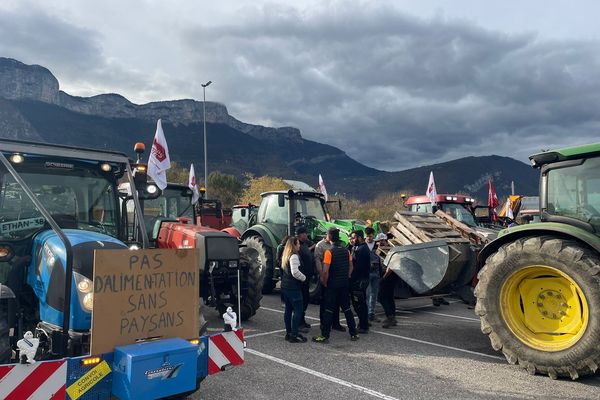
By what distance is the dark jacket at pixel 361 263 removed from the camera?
275 inches

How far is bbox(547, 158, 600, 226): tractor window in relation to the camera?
197 inches

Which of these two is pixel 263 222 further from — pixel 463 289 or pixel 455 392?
pixel 455 392

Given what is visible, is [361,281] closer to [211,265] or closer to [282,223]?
[211,265]

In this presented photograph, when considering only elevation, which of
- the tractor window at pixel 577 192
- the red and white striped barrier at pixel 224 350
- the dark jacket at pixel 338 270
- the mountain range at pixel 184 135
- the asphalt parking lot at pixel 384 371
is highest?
the mountain range at pixel 184 135

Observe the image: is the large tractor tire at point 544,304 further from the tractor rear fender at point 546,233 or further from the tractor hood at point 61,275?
the tractor hood at point 61,275

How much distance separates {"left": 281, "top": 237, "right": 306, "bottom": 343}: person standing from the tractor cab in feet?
7.50

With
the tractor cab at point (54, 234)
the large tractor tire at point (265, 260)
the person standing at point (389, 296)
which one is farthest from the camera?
the large tractor tire at point (265, 260)

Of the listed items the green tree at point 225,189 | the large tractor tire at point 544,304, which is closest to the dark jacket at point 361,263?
the large tractor tire at point 544,304

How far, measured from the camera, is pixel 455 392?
4.43 metres

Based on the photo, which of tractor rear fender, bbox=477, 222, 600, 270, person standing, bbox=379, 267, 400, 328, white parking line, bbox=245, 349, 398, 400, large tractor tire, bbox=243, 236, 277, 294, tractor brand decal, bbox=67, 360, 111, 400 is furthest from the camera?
large tractor tire, bbox=243, 236, 277, 294

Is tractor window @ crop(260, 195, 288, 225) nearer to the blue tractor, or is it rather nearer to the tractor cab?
the blue tractor

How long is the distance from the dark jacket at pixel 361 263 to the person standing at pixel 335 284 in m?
0.42

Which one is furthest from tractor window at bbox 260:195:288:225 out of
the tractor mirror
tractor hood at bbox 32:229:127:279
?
tractor hood at bbox 32:229:127:279

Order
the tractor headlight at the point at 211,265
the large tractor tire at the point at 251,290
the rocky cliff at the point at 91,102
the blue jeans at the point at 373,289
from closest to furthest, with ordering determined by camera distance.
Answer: the tractor headlight at the point at 211,265
the large tractor tire at the point at 251,290
the blue jeans at the point at 373,289
the rocky cliff at the point at 91,102
